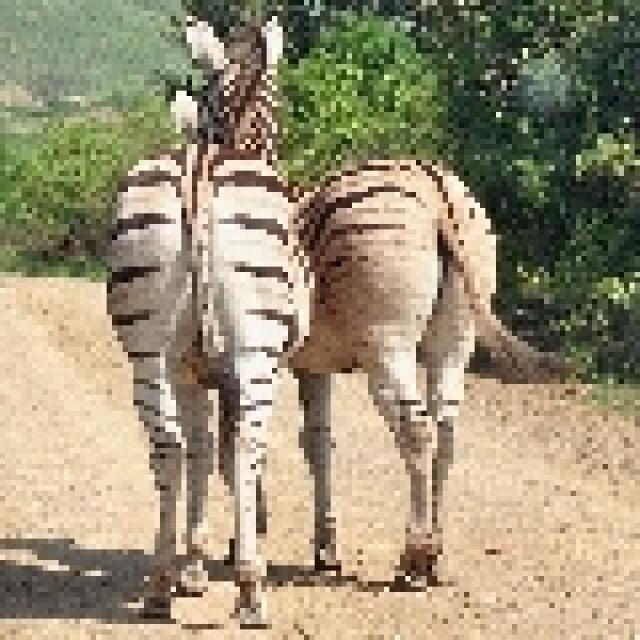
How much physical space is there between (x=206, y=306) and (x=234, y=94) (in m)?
1.45

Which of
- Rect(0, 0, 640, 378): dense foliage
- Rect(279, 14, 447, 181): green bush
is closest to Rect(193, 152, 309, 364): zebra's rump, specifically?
Rect(0, 0, 640, 378): dense foliage

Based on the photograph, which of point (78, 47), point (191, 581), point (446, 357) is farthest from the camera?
point (78, 47)

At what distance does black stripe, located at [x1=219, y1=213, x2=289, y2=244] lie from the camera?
725 centimetres

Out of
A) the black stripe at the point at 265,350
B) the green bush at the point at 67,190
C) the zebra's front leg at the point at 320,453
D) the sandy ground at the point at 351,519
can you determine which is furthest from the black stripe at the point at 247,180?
the green bush at the point at 67,190

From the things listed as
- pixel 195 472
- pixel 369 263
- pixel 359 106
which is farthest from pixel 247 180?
pixel 359 106

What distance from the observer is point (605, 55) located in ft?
63.5

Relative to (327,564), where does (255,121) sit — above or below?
above

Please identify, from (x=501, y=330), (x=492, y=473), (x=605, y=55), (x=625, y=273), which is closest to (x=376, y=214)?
(x=501, y=330)

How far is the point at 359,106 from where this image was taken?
21.5 meters

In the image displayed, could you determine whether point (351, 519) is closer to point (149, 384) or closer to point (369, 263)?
point (369, 263)

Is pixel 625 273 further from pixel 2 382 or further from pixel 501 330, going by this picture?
pixel 501 330

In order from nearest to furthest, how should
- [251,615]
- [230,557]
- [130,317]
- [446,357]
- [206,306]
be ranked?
[206,306], [130,317], [251,615], [446,357], [230,557]

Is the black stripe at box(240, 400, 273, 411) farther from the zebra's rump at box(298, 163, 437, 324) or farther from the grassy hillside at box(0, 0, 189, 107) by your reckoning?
the grassy hillside at box(0, 0, 189, 107)

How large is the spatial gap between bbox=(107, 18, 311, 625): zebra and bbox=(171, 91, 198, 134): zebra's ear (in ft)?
2.23
